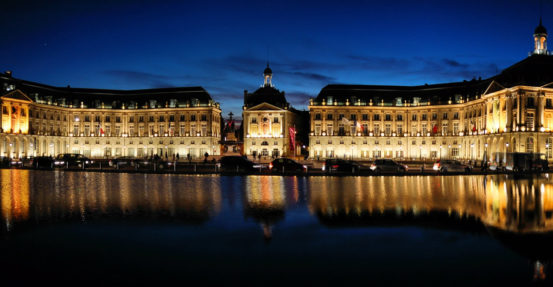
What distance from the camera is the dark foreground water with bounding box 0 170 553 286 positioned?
930cm

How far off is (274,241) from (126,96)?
328 feet

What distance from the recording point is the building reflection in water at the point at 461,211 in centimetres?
1289

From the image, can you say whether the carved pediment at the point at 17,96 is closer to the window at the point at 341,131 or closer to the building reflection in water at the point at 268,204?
the window at the point at 341,131

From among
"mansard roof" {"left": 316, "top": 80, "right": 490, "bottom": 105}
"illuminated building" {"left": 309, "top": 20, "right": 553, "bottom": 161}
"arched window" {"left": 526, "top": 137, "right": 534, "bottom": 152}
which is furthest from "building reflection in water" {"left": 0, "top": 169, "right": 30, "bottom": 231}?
"mansard roof" {"left": 316, "top": 80, "right": 490, "bottom": 105}

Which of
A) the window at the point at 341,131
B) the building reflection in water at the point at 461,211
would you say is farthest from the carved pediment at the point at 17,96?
the building reflection in water at the point at 461,211

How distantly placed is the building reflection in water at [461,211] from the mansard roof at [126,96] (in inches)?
3116

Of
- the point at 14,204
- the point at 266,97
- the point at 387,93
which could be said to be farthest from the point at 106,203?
the point at 387,93

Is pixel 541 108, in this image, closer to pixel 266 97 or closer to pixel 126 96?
pixel 266 97

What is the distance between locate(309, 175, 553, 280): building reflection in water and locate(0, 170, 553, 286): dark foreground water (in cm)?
6

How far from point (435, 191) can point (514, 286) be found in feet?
58.0

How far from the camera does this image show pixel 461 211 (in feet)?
58.3

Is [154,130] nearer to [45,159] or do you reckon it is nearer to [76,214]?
[45,159]

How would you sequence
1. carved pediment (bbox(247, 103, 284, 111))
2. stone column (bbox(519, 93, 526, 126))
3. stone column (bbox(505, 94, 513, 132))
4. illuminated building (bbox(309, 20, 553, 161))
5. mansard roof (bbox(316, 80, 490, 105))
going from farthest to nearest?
carved pediment (bbox(247, 103, 284, 111)), mansard roof (bbox(316, 80, 490, 105)), illuminated building (bbox(309, 20, 553, 161)), stone column (bbox(505, 94, 513, 132)), stone column (bbox(519, 93, 526, 126))

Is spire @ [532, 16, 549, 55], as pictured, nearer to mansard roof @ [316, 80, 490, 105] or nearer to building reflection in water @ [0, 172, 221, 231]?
mansard roof @ [316, 80, 490, 105]
